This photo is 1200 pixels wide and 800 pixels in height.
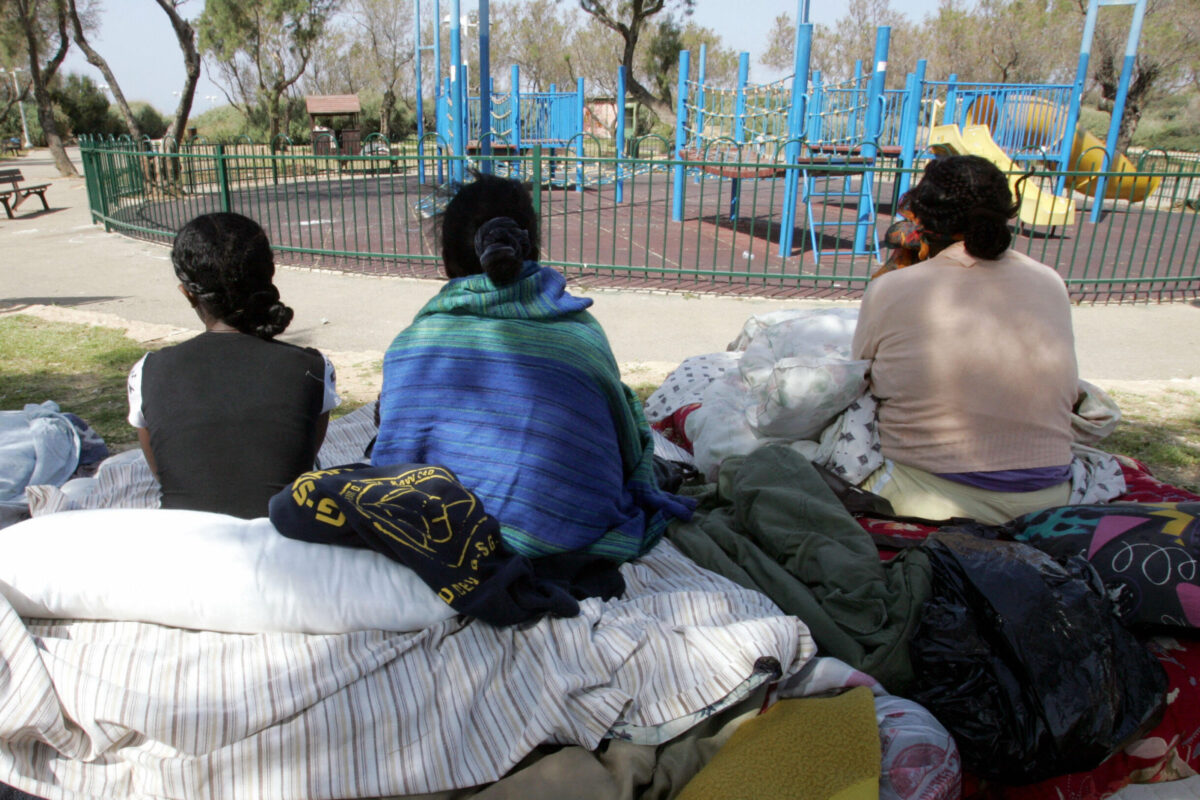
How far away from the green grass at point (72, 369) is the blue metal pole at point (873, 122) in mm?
6587

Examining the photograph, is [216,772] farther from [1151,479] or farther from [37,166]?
[37,166]

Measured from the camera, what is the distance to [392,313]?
703 centimetres

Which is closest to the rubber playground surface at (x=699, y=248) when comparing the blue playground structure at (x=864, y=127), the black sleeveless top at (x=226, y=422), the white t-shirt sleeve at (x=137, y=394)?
the blue playground structure at (x=864, y=127)

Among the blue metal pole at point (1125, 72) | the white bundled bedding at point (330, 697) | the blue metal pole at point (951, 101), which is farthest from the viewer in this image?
the blue metal pole at point (951, 101)

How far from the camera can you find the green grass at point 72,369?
14.8 ft

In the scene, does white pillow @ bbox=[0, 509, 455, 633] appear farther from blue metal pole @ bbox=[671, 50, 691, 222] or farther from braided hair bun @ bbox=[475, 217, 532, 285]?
blue metal pole @ bbox=[671, 50, 691, 222]

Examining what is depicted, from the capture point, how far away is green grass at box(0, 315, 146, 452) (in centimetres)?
452

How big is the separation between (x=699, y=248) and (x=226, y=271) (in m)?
6.55

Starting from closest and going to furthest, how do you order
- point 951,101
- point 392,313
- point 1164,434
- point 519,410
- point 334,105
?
1. point 519,410
2. point 1164,434
3. point 392,313
4. point 951,101
5. point 334,105

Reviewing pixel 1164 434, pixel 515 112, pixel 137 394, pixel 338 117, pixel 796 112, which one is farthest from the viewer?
pixel 338 117

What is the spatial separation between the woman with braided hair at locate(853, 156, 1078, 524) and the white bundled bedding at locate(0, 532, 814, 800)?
51.1 inches

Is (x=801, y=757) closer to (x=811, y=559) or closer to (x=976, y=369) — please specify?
(x=811, y=559)

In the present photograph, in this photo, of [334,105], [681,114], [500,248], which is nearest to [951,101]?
[681,114]

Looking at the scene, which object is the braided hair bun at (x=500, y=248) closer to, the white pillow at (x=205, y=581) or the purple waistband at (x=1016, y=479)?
the white pillow at (x=205, y=581)
